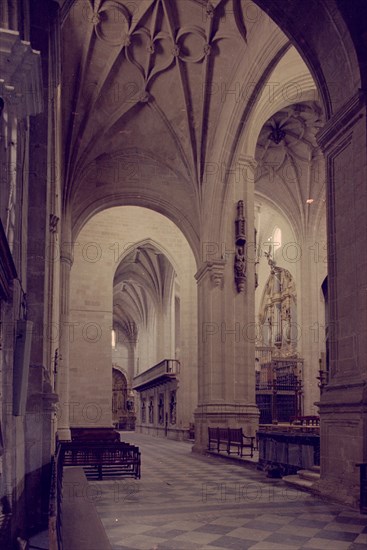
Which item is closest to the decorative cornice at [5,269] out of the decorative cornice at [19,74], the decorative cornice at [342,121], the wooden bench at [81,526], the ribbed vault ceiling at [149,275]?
the decorative cornice at [19,74]

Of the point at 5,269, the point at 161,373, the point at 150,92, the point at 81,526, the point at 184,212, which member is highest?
the point at 150,92

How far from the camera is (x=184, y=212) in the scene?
2159cm

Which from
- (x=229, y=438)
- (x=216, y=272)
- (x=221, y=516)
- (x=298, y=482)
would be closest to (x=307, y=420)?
(x=229, y=438)

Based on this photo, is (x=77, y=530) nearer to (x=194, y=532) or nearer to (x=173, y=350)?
(x=194, y=532)

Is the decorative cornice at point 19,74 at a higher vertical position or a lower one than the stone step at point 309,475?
higher

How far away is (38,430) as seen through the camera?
6910 mm

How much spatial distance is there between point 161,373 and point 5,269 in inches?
1079

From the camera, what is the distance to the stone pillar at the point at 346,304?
8.29 meters

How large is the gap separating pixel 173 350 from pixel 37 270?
28.5m

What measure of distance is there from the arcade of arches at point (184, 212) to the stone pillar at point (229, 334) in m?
0.06

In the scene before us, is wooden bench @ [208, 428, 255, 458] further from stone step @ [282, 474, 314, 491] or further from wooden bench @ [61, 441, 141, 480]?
stone step @ [282, 474, 314, 491]

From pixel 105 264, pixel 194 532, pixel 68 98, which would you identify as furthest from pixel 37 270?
pixel 105 264

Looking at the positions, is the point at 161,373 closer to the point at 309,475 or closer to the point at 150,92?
the point at 150,92

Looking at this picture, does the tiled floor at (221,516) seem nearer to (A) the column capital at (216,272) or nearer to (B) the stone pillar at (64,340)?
(A) the column capital at (216,272)
